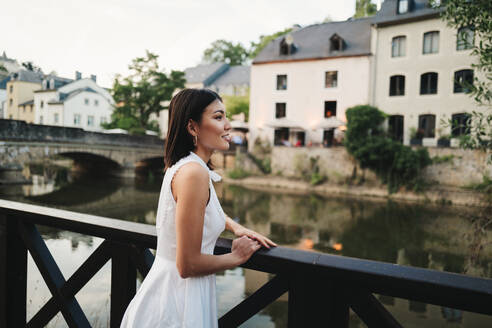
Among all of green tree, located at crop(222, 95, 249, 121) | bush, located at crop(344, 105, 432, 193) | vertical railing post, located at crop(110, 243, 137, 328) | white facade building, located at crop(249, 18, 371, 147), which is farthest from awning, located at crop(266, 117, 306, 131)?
vertical railing post, located at crop(110, 243, 137, 328)

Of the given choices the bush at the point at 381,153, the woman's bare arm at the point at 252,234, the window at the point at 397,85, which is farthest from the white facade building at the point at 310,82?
the woman's bare arm at the point at 252,234

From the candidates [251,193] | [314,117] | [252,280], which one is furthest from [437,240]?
[314,117]

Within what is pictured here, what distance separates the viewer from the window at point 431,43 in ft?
75.4

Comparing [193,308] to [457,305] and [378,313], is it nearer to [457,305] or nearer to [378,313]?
[378,313]

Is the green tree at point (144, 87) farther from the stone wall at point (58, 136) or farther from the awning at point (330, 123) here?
the awning at point (330, 123)

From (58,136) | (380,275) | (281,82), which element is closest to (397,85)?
(281,82)

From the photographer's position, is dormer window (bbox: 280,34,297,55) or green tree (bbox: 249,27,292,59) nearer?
dormer window (bbox: 280,34,297,55)

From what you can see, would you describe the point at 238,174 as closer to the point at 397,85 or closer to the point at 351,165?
the point at 351,165

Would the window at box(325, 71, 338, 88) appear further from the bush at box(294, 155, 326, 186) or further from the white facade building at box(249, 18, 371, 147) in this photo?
the bush at box(294, 155, 326, 186)

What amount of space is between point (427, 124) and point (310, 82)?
8766 mm

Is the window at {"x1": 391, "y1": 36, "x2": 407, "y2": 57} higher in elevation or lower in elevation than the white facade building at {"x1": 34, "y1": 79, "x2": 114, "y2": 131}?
higher

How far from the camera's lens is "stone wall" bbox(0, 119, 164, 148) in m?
19.6

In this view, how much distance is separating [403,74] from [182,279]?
25.7m

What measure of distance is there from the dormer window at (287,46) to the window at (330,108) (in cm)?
508
